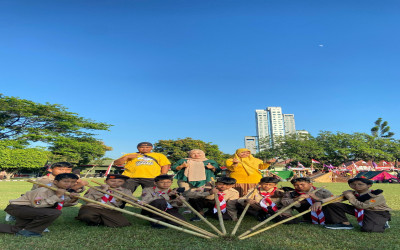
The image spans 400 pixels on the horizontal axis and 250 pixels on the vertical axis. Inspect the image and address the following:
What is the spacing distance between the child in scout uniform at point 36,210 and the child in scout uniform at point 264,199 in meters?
3.32

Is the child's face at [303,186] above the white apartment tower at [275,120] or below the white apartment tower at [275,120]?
below

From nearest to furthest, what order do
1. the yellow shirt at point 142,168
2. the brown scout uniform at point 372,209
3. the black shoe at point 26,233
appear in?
1. the black shoe at point 26,233
2. the brown scout uniform at point 372,209
3. the yellow shirt at point 142,168

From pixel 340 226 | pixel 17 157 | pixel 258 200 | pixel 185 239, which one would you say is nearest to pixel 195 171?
pixel 258 200

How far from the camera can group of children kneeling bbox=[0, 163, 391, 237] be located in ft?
13.4

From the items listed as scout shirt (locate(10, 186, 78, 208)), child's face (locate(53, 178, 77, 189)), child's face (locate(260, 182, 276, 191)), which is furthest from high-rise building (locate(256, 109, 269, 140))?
scout shirt (locate(10, 186, 78, 208))

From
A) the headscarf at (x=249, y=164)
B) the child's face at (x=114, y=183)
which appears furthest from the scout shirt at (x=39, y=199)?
the headscarf at (x=249, y=164)

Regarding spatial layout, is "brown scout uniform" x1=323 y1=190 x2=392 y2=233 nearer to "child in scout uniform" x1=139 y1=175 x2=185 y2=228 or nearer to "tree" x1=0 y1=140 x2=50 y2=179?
"child in scout uniform" x1=139 y1=175 x2=185 y2=228

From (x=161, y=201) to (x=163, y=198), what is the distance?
161 mm

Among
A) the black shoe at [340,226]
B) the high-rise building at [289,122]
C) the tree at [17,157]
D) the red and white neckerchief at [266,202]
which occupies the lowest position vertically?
the tree at [17,157]

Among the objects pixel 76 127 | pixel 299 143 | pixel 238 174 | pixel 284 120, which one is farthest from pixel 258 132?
pixel 238 174

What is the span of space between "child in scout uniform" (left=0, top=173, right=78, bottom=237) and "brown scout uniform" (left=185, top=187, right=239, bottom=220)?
7.84 ft

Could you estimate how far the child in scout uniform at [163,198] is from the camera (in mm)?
4844

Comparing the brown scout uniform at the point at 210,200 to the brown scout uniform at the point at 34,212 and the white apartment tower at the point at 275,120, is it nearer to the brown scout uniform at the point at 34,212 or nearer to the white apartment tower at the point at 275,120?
the brown scout uniform at the point at 34,212

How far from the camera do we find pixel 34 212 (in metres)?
3.99
